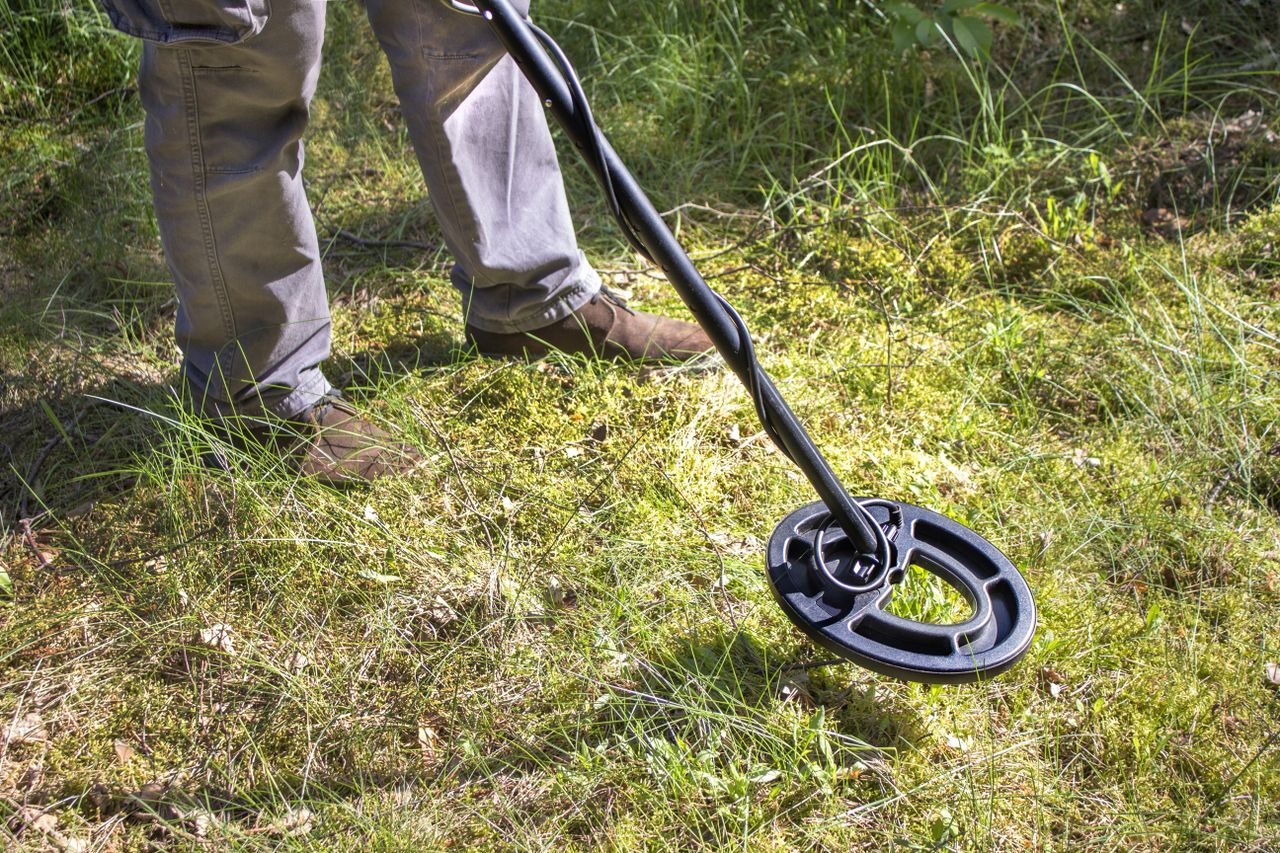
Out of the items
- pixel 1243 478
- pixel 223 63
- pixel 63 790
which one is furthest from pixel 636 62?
pixel 63 790

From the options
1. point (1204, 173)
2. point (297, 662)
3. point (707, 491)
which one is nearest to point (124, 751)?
point (297, 662)

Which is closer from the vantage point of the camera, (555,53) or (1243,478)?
(555,53)

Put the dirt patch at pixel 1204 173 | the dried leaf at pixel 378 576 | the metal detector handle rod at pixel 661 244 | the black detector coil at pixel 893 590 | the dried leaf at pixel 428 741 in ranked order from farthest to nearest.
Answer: the dirt patch at pixel 1204 173
the dried leaf at pixel 378 576
the dried leaf at pixel 428 741
the black detector coil at pixel 893 590
the metal detector handle rod at pixel 661 244

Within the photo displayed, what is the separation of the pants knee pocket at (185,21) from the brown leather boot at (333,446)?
2.58 feet

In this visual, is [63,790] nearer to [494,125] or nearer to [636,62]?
[494,125]

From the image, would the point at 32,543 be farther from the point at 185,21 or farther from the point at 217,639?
the point at 185,21

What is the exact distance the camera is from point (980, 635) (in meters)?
1.61

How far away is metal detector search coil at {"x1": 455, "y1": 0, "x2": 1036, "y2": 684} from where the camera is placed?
1.42 metres

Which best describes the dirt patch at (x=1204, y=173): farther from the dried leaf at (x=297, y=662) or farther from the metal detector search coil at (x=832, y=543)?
the dried leaf at (x=297, y=662)

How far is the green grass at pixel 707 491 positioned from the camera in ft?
5.30

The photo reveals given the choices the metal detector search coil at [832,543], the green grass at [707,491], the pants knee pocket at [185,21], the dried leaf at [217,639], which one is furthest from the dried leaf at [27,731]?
the metal detector search coil at [832,543]

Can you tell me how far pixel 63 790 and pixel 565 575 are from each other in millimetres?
900

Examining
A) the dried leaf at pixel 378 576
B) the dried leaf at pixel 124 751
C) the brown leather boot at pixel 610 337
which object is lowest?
the dried leaf at pixel 124 751

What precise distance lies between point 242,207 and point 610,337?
0.86 m
